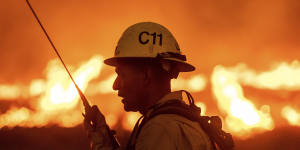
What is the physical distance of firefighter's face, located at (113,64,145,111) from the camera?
4406 mm

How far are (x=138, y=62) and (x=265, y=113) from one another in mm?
24731

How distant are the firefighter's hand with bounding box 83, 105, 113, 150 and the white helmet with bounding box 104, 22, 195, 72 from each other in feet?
1.89

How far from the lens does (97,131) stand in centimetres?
489

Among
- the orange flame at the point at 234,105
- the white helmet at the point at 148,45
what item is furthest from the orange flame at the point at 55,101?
the white helmet at the point at 148,45

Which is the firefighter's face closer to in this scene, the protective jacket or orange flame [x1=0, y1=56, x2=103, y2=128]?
the protective jacket

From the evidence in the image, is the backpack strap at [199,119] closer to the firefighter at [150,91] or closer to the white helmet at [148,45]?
the firefighter at [150,91]

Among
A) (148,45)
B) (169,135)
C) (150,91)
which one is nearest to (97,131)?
(150,91)

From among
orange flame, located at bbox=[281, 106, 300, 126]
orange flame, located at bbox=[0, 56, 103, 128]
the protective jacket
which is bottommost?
the protective jacket

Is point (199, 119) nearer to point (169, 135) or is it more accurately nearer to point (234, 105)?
point (169, 135)

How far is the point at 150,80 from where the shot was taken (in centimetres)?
438

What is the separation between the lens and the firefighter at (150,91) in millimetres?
3594

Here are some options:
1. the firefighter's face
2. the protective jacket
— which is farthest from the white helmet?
the protective jacket

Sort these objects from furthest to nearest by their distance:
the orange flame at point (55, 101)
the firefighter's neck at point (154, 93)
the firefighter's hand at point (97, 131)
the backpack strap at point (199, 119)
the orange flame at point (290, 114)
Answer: the orange flame at point (290, 114)
the orange flame at point (55, 101)
the firefighter's hand at point (97, 131)
the firefighter's neck at point (154, 93)
the backpack strap at point (199, 119)

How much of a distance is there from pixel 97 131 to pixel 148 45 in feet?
3.07
